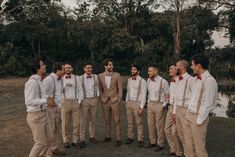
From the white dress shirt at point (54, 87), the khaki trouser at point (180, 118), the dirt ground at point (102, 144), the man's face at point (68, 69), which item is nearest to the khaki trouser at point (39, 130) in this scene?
the white dress shirt at point (54, 87)

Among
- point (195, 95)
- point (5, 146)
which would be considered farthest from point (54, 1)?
point (195, 95)

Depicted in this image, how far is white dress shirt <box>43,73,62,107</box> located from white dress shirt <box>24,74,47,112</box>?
55.2 inches

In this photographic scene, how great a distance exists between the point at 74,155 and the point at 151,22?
31.2m

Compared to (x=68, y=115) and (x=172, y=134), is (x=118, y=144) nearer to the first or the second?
(x=68, y=115)

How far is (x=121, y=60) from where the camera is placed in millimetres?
36656

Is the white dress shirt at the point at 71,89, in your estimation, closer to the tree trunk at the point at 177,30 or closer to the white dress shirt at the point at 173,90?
the white dress shirt at the point at 173,90

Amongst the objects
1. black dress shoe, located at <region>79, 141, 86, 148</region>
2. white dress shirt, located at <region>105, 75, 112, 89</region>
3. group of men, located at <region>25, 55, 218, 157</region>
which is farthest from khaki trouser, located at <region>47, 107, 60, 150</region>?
white dress shirt, located at <region>105, 75, 112, 89</region>

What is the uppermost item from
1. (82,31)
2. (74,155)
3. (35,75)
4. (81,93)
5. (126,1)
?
(126,1)

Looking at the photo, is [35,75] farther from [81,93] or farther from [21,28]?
[21,28]

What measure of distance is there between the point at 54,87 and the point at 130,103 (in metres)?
1.97

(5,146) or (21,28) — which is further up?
(21,28)

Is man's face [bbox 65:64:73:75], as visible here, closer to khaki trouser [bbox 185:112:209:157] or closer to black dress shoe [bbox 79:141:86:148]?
black dress shoe [bbox 79:141:86:148]

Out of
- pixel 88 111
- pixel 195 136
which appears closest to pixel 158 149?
pixel 88 111

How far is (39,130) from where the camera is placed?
5953 mm
